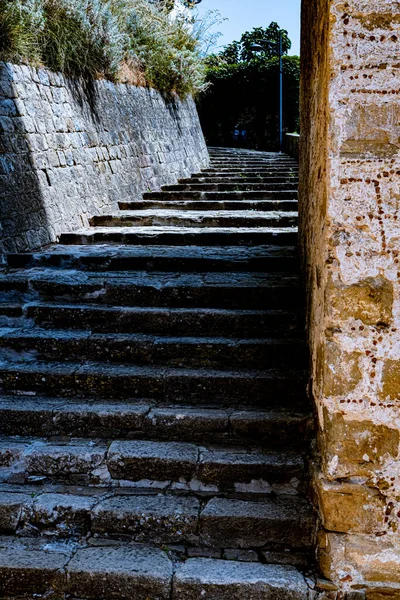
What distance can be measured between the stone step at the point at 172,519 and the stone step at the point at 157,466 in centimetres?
8

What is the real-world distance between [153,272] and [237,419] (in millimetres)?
1672

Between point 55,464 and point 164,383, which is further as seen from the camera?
point 164,383

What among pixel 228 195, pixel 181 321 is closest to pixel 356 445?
pixel 181 321

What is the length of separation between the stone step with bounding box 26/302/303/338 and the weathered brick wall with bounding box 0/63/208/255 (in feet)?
4.19

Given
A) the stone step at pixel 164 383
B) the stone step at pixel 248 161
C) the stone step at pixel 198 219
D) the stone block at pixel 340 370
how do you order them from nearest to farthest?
1. the stone block at pixel 340 370
2. the stone step at pixel 164 383
3. the stone step at pixel 198 219
4. the stone step at pixel 248 161

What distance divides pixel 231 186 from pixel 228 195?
0.61 metres

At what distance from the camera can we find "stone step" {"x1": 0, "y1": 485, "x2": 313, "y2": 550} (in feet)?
8.29

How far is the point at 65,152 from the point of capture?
18.0 ft

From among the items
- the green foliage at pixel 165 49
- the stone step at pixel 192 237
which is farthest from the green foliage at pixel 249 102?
the stone step at pixel 192 237

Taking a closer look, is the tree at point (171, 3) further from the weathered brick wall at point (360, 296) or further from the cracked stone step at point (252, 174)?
the weathered brick wall at point (360, 296)

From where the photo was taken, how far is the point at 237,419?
9.59 ft

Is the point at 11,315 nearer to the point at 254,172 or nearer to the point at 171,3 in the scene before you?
the point at 254,172

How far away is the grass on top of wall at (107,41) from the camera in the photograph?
5.19 meters

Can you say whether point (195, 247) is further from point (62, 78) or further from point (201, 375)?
point (62, 78)
